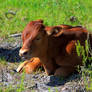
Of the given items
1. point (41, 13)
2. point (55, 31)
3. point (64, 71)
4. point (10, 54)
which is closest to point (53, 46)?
point (55, 31)

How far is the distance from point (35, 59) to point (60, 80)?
98cm

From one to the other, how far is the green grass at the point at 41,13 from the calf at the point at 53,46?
2175mm

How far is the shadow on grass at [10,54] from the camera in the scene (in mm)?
8711

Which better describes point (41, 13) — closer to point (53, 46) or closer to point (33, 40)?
point (53, 46)

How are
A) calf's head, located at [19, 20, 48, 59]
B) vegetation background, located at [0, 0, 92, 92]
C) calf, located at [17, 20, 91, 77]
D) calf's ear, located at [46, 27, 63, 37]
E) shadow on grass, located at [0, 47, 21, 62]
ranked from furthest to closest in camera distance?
vegetation background, located at [0, 0, 92, 92]
shadow on grass, located at [0, 47, 21, 62]
calf's ear, located at [46, 27, 63, 37]
calf, located at [17, 20, 91, 77]
calf's head, located at [19, 20, 48, 59]

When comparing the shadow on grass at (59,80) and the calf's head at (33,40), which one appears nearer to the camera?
the calf's head at (33,40)

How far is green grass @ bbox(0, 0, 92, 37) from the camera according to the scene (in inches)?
409

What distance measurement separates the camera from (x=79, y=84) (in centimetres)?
697

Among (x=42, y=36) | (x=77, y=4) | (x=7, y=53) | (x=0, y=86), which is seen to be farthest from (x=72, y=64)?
(x=77, y=4)

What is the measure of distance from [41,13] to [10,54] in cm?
285

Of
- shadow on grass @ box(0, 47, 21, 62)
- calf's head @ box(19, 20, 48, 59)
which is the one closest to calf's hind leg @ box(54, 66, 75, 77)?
calf's head @ box(19, 20, 48, 59)

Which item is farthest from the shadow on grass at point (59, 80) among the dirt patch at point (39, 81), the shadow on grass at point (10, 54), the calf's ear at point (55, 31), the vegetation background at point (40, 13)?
the vegetation background at point (40, 13)

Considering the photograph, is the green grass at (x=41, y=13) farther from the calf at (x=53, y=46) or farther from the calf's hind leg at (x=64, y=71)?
the calf's hind leg at (x=64, y=71)

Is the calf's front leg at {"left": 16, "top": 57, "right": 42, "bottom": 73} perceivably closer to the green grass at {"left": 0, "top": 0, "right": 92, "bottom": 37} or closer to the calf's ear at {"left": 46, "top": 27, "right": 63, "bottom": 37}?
the calf's ear at {"left": 46, "top": 27, "right": 63, "bottom": 37}
